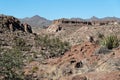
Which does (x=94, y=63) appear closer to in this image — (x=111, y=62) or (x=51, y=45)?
(x=111, y=62)

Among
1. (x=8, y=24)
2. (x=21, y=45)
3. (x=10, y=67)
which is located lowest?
(x=21, y=45)

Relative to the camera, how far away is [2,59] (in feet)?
75.8

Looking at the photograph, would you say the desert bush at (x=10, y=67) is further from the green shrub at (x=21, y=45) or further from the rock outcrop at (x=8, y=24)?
the rock outcrop at (x=8, y=24)

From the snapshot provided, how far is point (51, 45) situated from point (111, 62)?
38.8 m

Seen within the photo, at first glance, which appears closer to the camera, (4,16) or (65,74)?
(65,74)

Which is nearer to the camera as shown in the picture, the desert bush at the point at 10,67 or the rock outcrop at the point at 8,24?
the desert bush at the point at 10,67

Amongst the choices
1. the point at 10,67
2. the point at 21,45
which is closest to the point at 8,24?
the point at 21,45

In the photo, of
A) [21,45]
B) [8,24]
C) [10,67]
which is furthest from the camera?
[8,24]

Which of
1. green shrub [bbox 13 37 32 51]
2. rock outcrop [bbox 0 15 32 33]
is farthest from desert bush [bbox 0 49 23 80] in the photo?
rock outcrop [bbox 0 15 32 33]

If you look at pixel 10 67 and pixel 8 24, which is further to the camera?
pixel 8 24

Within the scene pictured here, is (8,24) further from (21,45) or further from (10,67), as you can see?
(10,67)

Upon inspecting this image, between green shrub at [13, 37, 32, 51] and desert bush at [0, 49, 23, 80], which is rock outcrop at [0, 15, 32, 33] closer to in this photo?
green shrub at [13, 37, 32, 51]

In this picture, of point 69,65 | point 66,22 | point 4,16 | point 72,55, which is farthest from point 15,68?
point 66,22

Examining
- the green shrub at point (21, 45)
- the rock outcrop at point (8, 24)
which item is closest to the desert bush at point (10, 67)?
the green shrub at point (21, 45)
